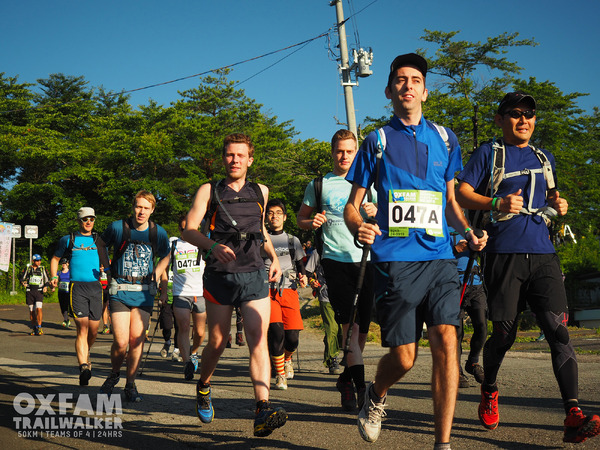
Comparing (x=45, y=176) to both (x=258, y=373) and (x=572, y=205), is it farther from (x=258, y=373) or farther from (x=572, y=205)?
(x=258, y=373)

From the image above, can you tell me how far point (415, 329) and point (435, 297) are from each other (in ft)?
0.73

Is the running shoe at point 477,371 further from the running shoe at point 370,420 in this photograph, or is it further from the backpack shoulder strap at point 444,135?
the backpack shoulder strap at point 444,135

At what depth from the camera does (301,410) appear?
5.46 meters

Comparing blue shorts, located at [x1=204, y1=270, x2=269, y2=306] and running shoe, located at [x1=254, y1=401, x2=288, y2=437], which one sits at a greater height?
blue shorts, located at [x1=204, y1=270, x2=269, y2=306]

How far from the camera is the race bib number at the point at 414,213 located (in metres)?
3.71

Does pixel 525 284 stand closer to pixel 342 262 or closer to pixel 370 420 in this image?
pixel 370 420

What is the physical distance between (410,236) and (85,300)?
5292mm

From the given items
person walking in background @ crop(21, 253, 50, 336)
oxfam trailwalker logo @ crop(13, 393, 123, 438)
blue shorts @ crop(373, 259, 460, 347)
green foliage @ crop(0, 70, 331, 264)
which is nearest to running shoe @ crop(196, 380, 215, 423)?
oxfam trailwalker logo @ crop(13, 393, 123, 438)

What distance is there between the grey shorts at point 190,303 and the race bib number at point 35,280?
35.6ft

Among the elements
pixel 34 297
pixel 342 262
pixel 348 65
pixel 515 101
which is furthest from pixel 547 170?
pixel 34 297

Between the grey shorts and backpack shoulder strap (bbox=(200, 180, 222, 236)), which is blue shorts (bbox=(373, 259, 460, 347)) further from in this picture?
the grey shorts

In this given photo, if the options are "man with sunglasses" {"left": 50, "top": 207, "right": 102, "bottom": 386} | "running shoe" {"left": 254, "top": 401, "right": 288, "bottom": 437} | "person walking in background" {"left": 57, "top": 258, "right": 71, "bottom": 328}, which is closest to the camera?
"running shoe" {"left": 254, "top": 401, "right": 288, "bottom": 437}

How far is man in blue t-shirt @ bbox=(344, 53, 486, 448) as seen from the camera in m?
3.58

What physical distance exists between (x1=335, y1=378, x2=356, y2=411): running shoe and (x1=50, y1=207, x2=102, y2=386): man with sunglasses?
3.53 m
